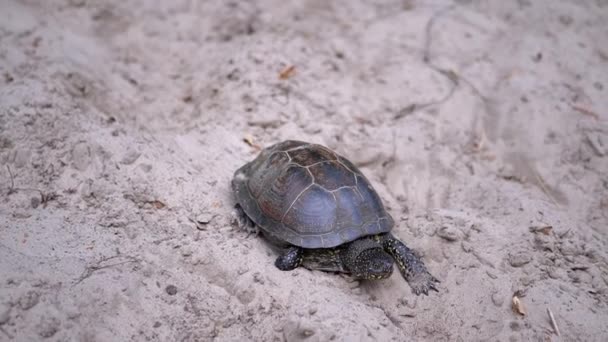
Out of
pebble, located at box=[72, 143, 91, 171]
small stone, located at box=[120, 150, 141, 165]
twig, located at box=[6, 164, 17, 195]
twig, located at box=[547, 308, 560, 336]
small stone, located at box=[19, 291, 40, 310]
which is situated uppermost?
twig, located at box=[6, 164, 17, 195]

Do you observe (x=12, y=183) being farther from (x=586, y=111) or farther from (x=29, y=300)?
(x=586, y=111)

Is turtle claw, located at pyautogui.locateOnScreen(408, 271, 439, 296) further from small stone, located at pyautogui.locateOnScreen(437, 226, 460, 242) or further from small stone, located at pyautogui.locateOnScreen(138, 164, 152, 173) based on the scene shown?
small stone, located at pyautogui.locateOnScreen(138, 164, 152, 173)

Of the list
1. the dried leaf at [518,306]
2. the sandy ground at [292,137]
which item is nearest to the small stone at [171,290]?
the sandy ground at [292,137]

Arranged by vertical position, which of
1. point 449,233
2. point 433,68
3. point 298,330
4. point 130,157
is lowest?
point 449,233

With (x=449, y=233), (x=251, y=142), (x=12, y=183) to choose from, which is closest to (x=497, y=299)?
(x=449, y=233)

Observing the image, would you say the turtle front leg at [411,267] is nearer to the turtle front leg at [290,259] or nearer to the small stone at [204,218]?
the turtle front leg at [290,259]

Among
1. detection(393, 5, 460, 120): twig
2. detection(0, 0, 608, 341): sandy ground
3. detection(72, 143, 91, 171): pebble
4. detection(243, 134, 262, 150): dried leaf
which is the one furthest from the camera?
detection(393, 5, 460, 120): twig

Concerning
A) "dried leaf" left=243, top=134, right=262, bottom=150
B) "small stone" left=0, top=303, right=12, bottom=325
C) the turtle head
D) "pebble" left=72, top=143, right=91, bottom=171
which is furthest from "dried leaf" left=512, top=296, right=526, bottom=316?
"pebble" left=72, top=143, right=91, bottom=171
